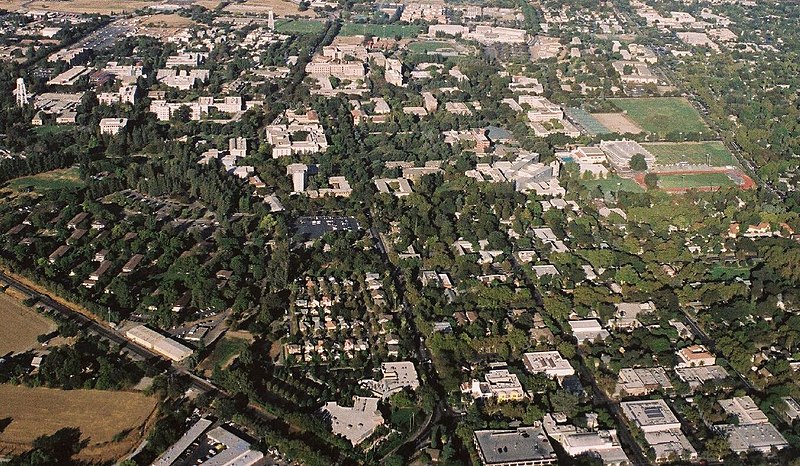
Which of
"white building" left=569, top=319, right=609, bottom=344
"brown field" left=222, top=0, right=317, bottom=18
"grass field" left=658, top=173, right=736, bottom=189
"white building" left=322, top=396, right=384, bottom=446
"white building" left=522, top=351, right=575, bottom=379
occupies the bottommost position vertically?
"grass field" left=658, top=173, right=736, bottom=189

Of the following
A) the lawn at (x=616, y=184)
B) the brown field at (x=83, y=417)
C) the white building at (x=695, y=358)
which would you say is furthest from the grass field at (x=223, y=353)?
the lawn at (x=616, y=184)

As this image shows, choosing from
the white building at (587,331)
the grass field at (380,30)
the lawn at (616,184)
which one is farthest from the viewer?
the grass field at (380,30)

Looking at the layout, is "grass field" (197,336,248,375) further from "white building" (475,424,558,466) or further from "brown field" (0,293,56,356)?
"white building" (475,424,558,466)

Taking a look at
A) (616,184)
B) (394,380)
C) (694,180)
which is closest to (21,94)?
(616,184)

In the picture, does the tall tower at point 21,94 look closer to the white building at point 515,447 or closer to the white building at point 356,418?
the white building at point 356,418

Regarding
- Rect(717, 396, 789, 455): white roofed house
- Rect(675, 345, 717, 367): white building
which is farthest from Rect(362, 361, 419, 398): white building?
Rect(717, 396, 789, 455): white roofed house

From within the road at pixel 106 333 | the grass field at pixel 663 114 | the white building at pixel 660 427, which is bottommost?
the grass field at pixel 663 114

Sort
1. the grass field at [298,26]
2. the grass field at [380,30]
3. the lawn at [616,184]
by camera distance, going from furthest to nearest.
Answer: the grass field at [380,30], the grass field at [298,26], the lawn at [616,184]

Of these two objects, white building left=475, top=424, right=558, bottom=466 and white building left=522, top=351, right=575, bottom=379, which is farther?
white building left=522, top=351, right=575, bottom=379
